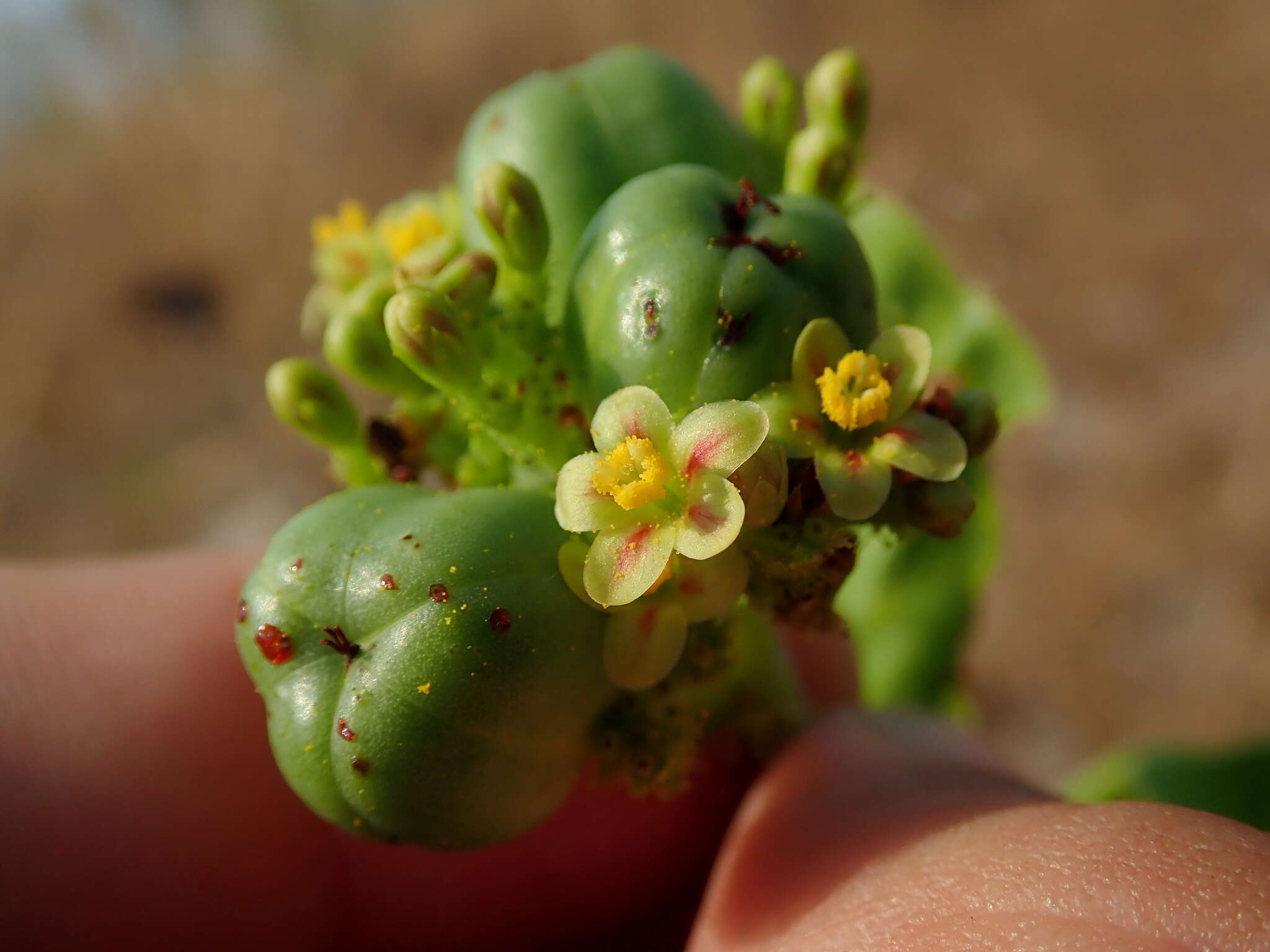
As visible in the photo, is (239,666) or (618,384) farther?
(239,666)

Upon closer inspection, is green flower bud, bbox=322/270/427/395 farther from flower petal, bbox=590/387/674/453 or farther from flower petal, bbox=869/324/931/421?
flower petal, bbox=869/324/931/421

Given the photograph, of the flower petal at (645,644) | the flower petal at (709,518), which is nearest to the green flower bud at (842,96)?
the flower petal at (709,518)

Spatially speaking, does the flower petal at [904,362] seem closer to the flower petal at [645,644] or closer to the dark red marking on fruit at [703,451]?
the dark red marking on fruit at [703,451]

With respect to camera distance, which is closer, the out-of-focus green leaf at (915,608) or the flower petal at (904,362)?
the flower petal at (904,362)

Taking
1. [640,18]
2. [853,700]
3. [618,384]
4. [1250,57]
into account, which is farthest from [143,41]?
[618,384]

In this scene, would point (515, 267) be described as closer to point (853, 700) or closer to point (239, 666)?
point (239, 666)

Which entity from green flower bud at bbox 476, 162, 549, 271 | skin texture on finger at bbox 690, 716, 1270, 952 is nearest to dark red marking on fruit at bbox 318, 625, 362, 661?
green flower bud at bbox 476, 162, 549, 271
